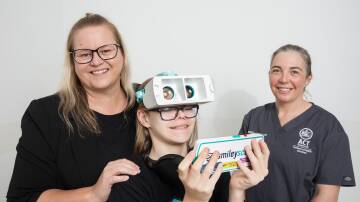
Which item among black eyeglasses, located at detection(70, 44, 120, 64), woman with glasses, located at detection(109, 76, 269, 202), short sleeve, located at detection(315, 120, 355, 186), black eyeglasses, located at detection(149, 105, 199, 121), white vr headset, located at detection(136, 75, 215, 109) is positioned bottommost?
short sleeve, located at detection(315, 120, 355, 186)

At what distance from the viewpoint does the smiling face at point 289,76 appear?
1375mm

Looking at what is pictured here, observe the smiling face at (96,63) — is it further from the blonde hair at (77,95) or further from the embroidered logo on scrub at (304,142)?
the embroidered logo on scrub at (304,142)

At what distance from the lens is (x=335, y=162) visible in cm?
130

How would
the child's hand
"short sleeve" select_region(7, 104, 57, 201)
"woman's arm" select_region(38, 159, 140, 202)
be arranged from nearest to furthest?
the child's hand → "woman's arm" select_region(38, 159, 140, 202) → "short sleeve" select_region(7, 104, 57, 201)

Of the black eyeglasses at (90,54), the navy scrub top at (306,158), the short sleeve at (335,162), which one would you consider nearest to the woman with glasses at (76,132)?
the black eyeglasses at (90,54)

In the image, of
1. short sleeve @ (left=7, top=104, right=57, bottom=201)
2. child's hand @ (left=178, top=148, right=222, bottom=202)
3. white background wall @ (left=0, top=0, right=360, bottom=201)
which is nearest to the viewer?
child's hand @ (left=178, top=148, right=222, bottom=202)

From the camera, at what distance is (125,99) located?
122 cm

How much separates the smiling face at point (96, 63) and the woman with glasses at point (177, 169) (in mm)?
193

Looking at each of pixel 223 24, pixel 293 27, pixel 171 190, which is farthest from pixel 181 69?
pixel 171 190

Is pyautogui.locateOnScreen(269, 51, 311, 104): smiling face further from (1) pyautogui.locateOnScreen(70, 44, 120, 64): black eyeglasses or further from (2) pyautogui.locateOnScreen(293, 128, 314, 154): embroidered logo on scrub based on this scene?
(1) pyautogui.locateOnScreen(70, 44, 120, 64): black eyeglasses

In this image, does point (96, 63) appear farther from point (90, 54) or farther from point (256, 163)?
point (256, 163)

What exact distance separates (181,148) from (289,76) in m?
0.69

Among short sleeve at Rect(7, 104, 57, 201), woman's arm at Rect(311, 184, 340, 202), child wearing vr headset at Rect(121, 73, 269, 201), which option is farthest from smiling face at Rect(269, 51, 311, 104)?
short sleeve at Rect(7, 104, 57, 201)

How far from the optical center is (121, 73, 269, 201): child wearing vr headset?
2.48 feet
